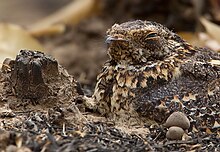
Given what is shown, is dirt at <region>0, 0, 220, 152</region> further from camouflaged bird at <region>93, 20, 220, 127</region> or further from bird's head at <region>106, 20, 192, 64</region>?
bird's head at <region>106, 20, 192, 64</region>

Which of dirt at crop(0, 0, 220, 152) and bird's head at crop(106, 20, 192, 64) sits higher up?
bird's head at crop(106, 20, 192, 64)

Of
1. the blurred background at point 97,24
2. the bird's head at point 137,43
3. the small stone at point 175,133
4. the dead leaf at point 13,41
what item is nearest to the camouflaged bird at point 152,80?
the bird's head at point 137,43

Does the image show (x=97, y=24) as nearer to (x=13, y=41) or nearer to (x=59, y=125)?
(x=13, y=41)

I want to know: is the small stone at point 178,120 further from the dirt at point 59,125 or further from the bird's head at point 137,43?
the bird's head at point 137,43

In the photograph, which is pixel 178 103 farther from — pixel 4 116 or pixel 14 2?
pixel 14 2

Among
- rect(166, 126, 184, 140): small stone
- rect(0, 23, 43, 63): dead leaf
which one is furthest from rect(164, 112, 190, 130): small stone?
rect(0, 23, 43, 63): dead leaf

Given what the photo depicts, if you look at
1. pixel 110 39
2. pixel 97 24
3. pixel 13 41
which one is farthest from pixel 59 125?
pixel 97 24

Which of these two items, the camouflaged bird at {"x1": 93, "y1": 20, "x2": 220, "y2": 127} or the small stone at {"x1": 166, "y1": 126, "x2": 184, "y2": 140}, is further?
the camouflaged bird at {"x1": 93, "y1": 20, "x2": 220, "y2": 127}
